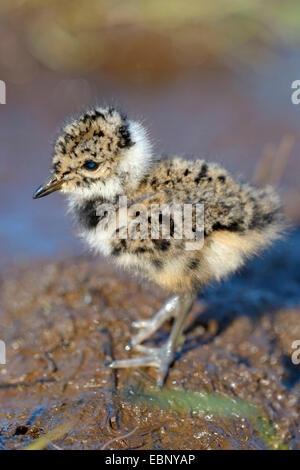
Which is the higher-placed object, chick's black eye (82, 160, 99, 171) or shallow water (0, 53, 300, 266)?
shallow water (0, 53, 300, 266)

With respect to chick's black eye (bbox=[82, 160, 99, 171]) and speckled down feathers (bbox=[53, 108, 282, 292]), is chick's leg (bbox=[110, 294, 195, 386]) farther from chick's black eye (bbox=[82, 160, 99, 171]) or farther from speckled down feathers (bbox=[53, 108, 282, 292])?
chick's black eye (bbox=[82, 160, 99, 171])

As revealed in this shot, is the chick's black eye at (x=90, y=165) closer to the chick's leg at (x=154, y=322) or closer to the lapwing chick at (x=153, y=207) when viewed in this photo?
the lapwing chick at (x=153, y=207)

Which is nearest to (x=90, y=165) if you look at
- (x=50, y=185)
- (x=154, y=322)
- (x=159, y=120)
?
(x=50, y=185)

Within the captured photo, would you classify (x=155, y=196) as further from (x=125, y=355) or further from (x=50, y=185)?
(x=125, y=355)

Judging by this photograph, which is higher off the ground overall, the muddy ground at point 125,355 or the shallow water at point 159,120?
the shallow water at point 159,120

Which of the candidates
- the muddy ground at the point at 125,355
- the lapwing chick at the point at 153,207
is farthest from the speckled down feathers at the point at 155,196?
the muddy ground at the point at 125,355

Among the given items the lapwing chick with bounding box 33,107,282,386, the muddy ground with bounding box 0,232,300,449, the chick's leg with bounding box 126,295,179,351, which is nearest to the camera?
the muddy ground with bounding box 0,232,300,449

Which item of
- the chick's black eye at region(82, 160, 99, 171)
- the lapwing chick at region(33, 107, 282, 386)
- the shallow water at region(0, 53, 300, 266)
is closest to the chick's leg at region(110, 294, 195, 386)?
the lapwing chick at region(33, 107, 282, 386)

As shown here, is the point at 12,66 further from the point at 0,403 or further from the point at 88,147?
the point at 0,403
